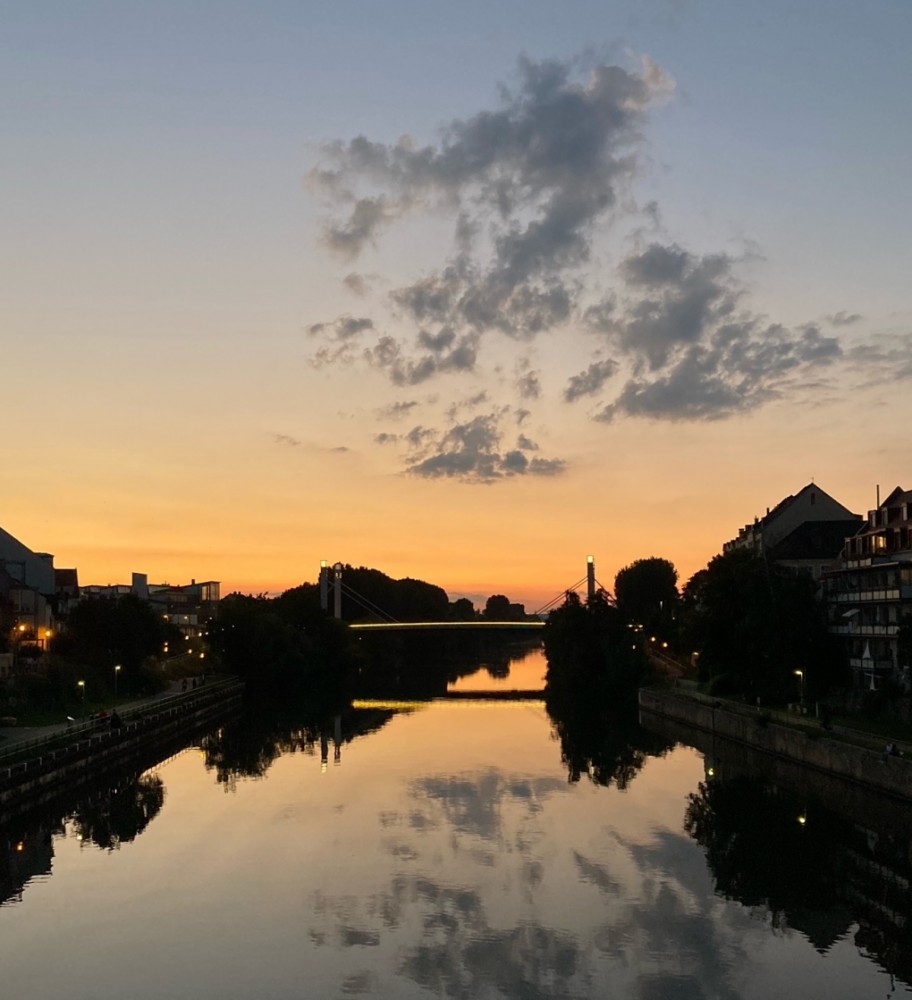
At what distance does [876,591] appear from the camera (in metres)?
57.6

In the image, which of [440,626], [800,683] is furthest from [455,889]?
[440,626]

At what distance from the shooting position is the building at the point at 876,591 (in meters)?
55.2

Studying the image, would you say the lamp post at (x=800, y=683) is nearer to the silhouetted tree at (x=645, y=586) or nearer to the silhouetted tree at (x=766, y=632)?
the silhouetted tree at (x=766, y=632)

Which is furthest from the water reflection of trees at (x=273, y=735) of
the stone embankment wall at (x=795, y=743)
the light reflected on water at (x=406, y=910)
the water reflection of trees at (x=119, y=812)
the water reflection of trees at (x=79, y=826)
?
the stone embankment wall at (x=795, y=743)

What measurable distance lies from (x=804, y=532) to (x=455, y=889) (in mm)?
62282

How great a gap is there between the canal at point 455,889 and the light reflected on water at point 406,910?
0.26 feet

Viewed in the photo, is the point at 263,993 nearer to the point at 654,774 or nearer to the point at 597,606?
the point at 654,774

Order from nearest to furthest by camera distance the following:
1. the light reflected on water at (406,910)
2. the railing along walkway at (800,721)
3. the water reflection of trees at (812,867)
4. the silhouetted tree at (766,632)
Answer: the light reflected on water at (406,910)
the water reflection of trees at (812,867)
the railing along walkway at (800,721)
the silhouetted tree at (766,632)

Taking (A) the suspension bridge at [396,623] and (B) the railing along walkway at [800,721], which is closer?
(B) the railing along walkway at [800,721]

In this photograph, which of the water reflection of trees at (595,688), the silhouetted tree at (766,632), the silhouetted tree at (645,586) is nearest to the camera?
the silhouetted tree at (766,632)

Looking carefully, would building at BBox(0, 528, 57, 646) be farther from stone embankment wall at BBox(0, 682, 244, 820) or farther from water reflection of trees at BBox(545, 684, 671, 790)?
water reflection of trees at BBox(545, 684, 671, 790)

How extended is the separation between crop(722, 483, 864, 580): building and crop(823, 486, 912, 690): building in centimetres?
1041

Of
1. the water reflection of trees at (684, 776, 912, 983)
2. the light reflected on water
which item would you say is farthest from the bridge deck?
the water reflection of trees at (684, 776, 912, 983)

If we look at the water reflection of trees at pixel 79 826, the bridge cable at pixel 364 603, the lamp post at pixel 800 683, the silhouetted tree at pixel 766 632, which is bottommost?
the water reflection of trees at pixel 79 826
